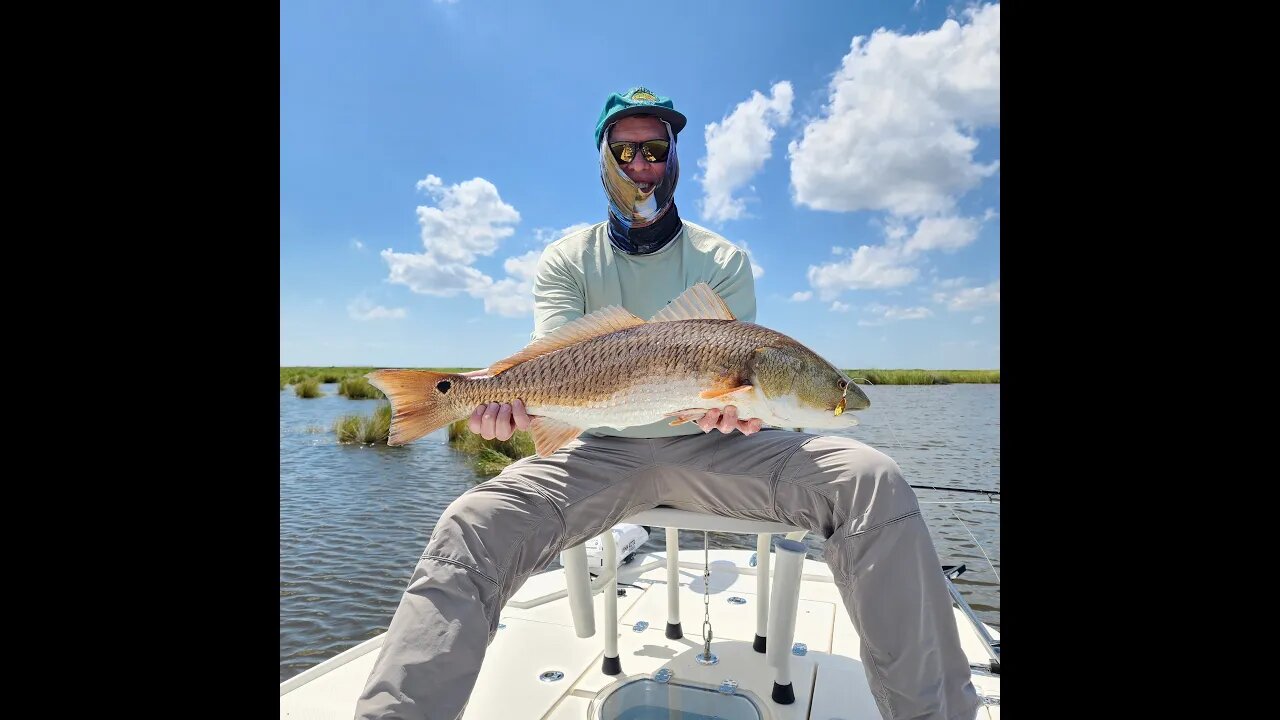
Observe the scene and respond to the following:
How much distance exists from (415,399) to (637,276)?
4.71 ft

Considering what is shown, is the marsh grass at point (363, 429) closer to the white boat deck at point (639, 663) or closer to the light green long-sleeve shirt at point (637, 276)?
the white boat deck at point (639, 663)

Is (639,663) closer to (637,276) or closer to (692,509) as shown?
(692,509)

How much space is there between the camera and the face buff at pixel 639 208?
3291 mm

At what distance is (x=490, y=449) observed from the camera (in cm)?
1623

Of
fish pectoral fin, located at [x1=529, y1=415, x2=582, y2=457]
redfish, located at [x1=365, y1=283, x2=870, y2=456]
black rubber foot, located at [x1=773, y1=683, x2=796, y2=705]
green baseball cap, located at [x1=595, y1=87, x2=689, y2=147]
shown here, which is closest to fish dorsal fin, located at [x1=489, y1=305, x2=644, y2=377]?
redfish, located at [x1=365, y1=283, x2=870, y2=456]

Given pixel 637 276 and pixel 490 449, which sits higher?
pixel 637 276

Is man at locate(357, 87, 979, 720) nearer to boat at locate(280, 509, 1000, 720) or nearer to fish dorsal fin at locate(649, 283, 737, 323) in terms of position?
boat at locate(280, 509, 1000, 720)

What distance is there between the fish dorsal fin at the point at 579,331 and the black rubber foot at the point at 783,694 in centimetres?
195

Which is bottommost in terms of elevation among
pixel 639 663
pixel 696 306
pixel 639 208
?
pixel 639 663

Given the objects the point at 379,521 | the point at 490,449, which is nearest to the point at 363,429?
the point at 490,449

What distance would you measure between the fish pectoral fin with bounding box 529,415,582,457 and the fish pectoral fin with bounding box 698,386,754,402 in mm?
568

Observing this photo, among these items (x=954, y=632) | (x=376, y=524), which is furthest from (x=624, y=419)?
(x=376, y=524)
